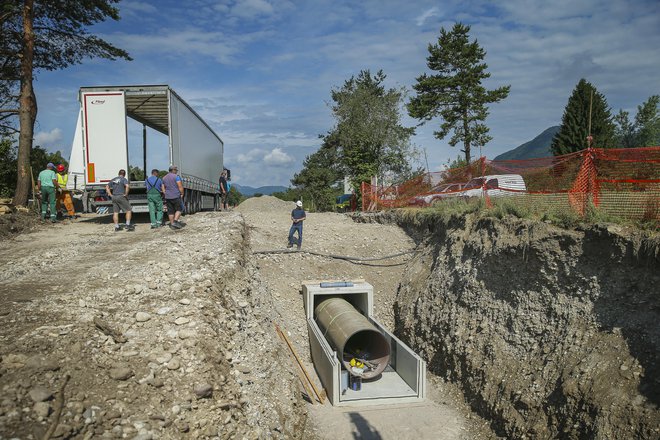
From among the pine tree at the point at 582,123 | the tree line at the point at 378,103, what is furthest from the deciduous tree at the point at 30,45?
the pine tree at the point at 582,123

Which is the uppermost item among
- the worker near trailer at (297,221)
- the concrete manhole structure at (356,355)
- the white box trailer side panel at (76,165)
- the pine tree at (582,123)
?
the pine tree at (582,123)

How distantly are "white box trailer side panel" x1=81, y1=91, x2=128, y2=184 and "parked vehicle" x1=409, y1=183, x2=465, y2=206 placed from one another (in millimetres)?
10552

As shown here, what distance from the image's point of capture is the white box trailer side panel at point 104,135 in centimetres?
1324

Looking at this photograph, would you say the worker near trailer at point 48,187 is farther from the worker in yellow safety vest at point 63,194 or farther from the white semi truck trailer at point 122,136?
the worker in yellow safety vest at point 63,194

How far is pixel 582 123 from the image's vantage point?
29797 millimetres

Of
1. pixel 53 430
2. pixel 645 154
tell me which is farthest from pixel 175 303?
pixel 645 154

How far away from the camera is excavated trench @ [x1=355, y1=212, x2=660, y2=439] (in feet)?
22.7

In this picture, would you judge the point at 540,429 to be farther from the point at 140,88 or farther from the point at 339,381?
the point at 140,88

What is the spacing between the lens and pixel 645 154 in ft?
26.3

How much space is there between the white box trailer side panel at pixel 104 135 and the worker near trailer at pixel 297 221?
539cm

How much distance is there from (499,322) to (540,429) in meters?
2.37

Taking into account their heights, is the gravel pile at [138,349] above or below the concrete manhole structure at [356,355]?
above

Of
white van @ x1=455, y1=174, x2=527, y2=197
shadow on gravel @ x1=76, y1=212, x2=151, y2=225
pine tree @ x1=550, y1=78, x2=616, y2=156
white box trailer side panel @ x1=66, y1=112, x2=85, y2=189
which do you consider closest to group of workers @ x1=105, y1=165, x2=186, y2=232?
shadow on gravel @ x1=76, y1=212, x2=151, y2=225

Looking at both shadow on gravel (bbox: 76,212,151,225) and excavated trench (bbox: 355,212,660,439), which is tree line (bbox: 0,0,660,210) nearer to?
shadow on gravel (bbox: 76,212,151,225)
